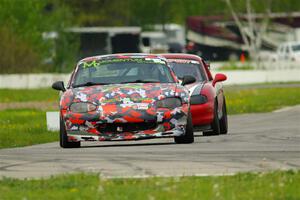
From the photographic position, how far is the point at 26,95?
44.3 meters

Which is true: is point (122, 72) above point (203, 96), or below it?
above

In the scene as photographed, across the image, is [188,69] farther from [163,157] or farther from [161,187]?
[161,187]

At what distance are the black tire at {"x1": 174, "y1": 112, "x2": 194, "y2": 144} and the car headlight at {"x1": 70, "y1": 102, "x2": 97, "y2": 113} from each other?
1.31 meters

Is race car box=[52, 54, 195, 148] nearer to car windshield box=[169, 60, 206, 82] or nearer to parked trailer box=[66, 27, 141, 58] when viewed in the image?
car windshield box=[169, 60, 206, 82]

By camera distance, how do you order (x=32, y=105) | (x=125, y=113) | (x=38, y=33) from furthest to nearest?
1. (x=38, y=33)
2. (x=32, y=105)
3. (x=125, y=113)

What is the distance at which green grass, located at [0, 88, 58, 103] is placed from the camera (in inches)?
1652

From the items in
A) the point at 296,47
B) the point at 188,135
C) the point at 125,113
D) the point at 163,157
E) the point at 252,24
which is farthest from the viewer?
the point at 252,24

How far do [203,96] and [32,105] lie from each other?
57.6 ft

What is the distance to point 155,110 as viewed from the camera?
670 inches

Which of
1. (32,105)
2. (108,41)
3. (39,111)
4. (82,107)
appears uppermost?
(82,107)

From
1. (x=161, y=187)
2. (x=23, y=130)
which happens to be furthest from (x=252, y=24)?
(x=161, y=187)

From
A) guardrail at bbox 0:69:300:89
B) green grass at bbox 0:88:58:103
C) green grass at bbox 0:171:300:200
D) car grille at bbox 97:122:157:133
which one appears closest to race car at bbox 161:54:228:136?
car grille at bbox 97:122:157:133

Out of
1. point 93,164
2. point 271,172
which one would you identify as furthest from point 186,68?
point 271,172

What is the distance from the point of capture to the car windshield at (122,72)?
1827 centimetres
